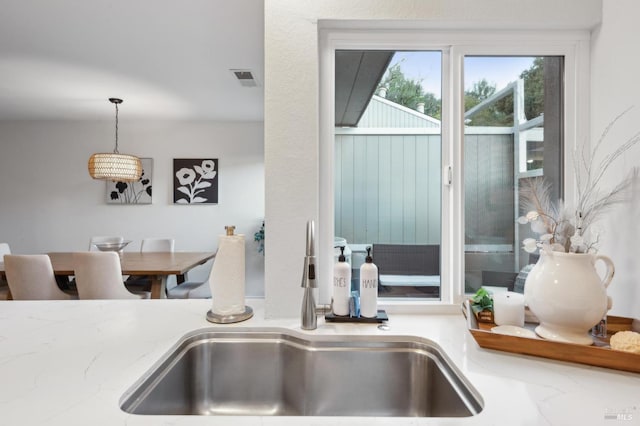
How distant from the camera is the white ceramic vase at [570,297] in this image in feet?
2.80

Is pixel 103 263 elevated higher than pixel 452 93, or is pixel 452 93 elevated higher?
pixel 452 93

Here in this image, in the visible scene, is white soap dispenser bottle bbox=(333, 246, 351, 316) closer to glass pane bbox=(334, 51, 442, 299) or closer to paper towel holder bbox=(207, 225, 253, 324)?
glass pane bbox=(334, 51, 442, 299)

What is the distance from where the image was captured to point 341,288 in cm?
111

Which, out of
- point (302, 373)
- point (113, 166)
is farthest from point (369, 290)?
point (113, 166)

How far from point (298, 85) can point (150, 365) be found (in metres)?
0.95

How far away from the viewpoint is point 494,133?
1270 millimetres

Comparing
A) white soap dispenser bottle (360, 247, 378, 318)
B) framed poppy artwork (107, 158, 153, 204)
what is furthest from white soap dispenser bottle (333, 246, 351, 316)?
framed poppy artwork (107, 158, 153, 204)

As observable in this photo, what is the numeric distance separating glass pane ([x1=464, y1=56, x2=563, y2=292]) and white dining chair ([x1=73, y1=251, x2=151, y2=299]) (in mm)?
2470

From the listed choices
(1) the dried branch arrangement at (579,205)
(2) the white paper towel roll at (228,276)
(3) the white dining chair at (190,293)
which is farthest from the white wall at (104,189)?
(1) the dried branch arrangement at (579,205)

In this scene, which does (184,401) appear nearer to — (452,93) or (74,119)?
(452,93)

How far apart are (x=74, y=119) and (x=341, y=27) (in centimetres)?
485

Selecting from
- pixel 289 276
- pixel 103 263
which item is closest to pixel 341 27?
pixel 289 276

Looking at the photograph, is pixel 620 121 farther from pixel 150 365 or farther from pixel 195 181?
pixel 195 181

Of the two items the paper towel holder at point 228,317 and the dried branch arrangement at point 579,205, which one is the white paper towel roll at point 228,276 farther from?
the dried branch arrangement at point 579,205
